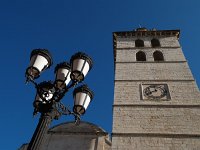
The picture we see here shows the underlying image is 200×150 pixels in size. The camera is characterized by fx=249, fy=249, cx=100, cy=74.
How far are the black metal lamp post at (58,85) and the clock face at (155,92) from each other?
5609 millimetres

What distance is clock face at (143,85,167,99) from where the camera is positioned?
975cm

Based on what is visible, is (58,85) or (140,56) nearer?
(58,85)

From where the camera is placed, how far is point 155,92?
996cm

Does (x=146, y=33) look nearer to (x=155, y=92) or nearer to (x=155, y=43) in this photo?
(x=155, y=43)

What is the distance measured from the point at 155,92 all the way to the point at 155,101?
0.60 meters

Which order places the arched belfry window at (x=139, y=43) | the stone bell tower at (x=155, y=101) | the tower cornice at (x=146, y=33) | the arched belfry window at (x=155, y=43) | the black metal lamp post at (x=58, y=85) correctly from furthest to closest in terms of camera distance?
the tower cornice at (x=146, y=33) → the arched belfry window at (x=139, y=43) → the arched belfry window at (x=155, y=43) → the stone bell tower at (x=155, y=101) → the black metal lamp post at (x=58, y=85)

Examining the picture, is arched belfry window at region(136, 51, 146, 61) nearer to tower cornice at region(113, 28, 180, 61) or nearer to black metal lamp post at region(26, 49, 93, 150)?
tower cornice at region(113, 28, 180, 61)

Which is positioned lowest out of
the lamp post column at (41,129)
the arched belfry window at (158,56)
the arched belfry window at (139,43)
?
the lamp post column at (41,129)

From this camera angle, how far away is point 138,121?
866 cm

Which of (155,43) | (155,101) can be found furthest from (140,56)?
(155,101)

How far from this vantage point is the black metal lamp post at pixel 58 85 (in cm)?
390

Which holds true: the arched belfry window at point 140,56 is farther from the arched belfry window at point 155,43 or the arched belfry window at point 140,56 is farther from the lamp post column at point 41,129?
the lamp post column at point 41,129

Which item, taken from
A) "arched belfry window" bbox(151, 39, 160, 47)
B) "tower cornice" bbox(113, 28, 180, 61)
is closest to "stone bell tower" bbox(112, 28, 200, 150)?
"arched belfry window" bbox(151, 39, 160, 47)

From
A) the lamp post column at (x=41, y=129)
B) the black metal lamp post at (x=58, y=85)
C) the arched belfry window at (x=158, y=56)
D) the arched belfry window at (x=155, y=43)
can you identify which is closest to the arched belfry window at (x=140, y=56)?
the arched belfry window at (x=158, y=56)
